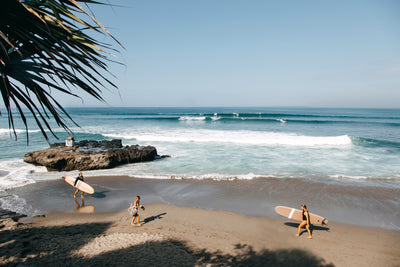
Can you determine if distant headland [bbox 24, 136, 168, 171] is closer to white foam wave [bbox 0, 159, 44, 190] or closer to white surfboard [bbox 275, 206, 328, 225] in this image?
white foam wave [bbox 0, 159, 44, 190]

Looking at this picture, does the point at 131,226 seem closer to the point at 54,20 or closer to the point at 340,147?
the point at 54,20

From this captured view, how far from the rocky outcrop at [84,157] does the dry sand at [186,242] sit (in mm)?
6436

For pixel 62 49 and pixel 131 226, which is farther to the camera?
pixel 131 226

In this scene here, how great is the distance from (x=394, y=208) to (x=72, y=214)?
1252 cm

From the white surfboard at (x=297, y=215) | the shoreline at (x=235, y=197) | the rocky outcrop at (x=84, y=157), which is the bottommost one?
the shoreline at (x=235, y=197)

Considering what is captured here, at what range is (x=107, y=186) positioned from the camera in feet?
38.8

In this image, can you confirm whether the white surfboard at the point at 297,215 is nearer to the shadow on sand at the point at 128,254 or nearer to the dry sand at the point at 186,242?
the dry sand at the point at 186,242

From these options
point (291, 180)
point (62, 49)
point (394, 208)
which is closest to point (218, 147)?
point (291, 180)

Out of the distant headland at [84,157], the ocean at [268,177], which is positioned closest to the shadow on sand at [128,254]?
the ocean at [268,177]

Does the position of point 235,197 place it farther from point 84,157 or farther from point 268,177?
point 84,157

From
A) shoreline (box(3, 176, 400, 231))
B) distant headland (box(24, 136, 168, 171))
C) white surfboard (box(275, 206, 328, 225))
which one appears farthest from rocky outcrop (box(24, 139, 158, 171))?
white surfboard (box(275, 206, 328, 225))

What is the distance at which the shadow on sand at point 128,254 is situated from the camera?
557 cm

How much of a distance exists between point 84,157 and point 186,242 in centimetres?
1057

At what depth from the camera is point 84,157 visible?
1460 cm
